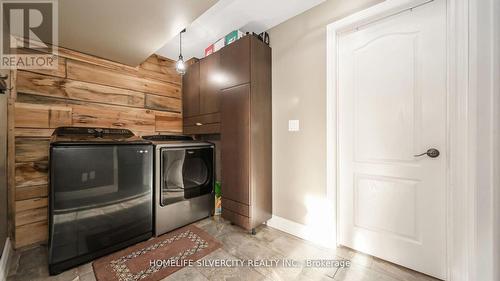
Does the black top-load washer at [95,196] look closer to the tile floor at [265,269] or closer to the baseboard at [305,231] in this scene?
the tile floor at [265,269]

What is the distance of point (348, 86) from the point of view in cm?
170

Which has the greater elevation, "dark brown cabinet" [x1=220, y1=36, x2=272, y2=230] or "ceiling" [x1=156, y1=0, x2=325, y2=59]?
"ceiling" [x1=156, y1=0, x2=325, y2=59]

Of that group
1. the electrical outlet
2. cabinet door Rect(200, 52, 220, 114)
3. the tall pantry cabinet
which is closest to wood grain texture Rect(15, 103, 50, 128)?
cabinet door Rect(200, 52, 220, 114)

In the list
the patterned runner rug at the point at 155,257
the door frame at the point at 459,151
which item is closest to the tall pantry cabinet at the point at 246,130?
the patterned runner rug at the point at 155,257

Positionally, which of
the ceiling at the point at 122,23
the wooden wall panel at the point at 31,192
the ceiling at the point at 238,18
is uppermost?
the ceiling at the point at 238,18

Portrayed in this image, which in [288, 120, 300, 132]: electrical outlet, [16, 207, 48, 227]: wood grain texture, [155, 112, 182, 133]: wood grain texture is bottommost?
[16, 207, 48, 227]: wood grain texture

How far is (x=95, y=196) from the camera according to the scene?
1.50 meters

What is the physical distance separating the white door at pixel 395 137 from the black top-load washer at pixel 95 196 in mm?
1933

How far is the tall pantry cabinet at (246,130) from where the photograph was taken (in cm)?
192

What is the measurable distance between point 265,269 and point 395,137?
1.47m

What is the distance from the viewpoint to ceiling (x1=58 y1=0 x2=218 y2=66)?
1.32 meters

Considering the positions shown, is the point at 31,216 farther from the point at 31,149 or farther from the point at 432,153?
the point at 432,153

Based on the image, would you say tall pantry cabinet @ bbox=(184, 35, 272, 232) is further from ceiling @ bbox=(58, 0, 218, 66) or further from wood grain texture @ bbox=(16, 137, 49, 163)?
wood grain texture @ bbox=(16, 137, 49, 163)

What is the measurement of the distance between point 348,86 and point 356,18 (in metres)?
0.55
